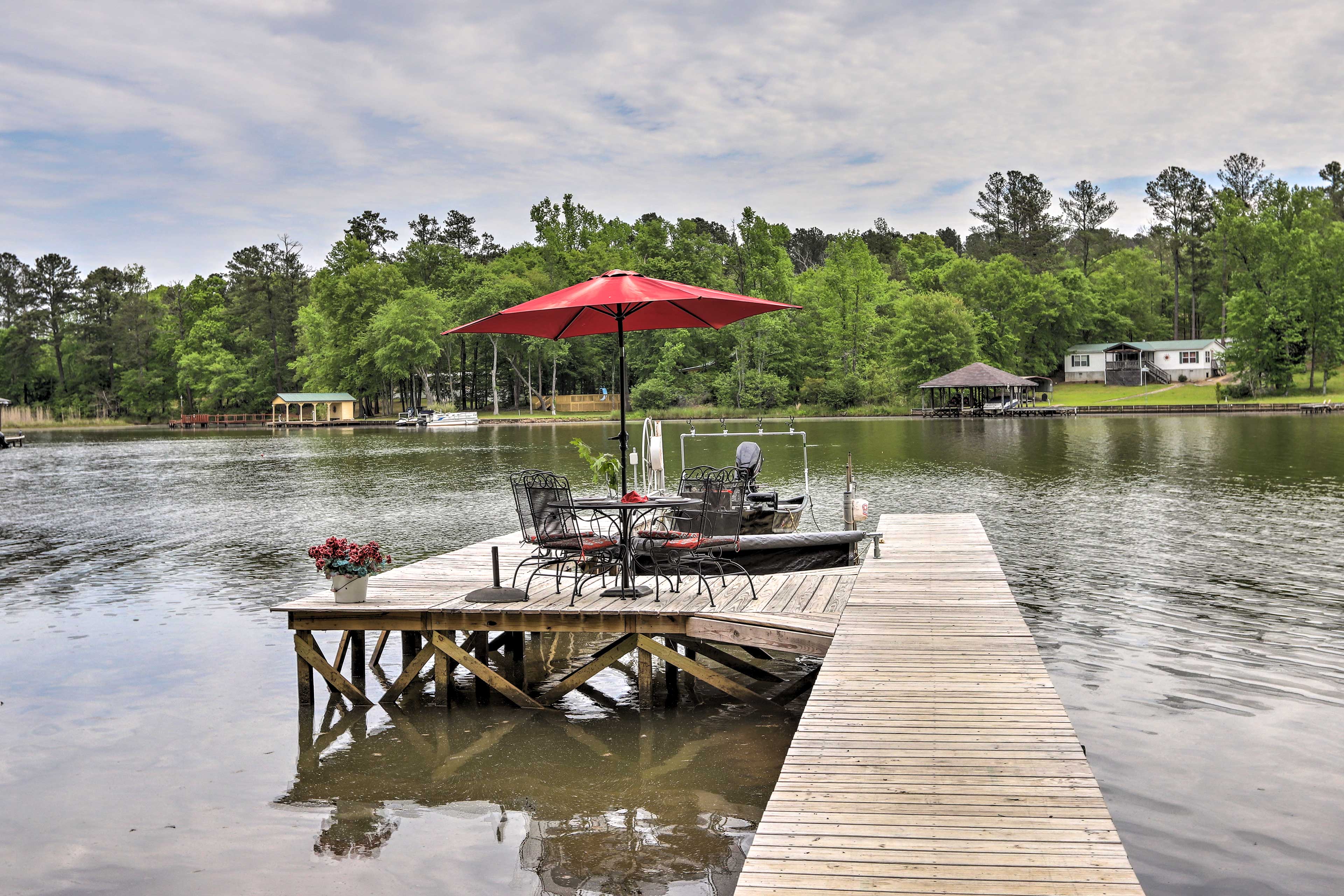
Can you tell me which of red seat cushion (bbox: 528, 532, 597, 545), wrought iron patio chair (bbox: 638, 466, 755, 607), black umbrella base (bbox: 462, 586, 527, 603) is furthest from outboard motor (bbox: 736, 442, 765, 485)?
black umbrella base (bbox: 462, 586, 527, 603)

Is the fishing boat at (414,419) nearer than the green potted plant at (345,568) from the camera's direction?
No

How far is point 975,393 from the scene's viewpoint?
232ft

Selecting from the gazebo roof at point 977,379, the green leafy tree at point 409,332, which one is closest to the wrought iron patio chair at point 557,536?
the gazebo roof at point 977,379

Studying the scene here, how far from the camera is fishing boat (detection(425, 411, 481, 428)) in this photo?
72.6m

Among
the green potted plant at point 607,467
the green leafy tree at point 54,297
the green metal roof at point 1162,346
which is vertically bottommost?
the green potted plant at point 607,467

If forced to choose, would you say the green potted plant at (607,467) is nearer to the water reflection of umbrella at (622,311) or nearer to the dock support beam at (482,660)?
the water reflection of umbrella at (622,311)

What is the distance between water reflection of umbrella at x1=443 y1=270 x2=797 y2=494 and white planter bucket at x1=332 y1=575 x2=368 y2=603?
7.48 ft

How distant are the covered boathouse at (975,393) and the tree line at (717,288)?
2.29 m

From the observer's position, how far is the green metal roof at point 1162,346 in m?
79.9

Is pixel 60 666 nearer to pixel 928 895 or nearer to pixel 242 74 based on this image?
pixel 928 895

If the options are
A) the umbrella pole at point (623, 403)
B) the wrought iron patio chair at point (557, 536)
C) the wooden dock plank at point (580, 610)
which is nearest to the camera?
the wooden dock plank at point (580, 610)

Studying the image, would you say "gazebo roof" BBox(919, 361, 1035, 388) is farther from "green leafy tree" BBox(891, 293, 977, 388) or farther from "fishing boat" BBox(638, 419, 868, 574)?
"fishing boat" BBox(638, 419, 868, 574)

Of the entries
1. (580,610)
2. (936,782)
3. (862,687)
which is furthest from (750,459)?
(936,782)

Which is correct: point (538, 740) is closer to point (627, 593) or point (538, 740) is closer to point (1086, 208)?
point (627, 593)
